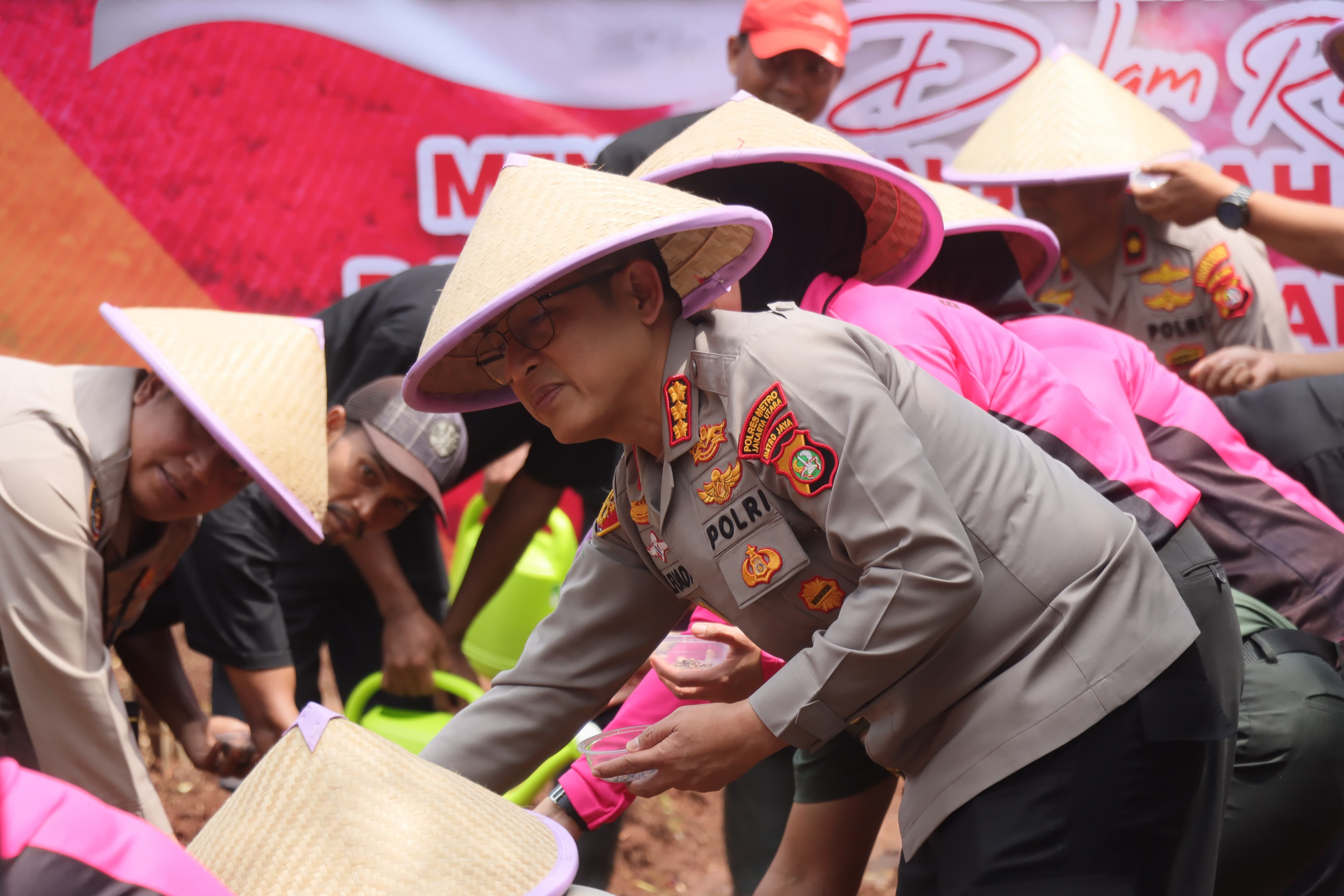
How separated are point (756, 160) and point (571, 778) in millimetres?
1033

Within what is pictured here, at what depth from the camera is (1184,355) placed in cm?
369

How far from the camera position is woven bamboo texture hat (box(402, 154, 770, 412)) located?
61.9 inches

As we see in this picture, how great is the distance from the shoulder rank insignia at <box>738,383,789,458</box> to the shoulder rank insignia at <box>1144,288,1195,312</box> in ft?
8.01

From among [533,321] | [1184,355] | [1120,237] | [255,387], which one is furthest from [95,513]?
[1184,355]

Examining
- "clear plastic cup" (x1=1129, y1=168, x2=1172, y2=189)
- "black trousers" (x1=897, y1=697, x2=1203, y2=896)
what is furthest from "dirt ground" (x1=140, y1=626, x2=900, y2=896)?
"black trousers" (x1=897, y1=697, x2=1203, y2=896)

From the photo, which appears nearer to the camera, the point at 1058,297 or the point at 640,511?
the point at 640,511

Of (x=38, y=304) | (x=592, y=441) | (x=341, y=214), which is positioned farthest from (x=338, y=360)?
(x=38, y=304)

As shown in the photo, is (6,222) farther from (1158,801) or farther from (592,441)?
(1158,801)

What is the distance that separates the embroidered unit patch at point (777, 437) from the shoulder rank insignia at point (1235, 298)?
2.48m

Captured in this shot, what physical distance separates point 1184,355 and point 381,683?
2.35m

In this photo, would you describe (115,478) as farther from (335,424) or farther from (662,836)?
(662,836)

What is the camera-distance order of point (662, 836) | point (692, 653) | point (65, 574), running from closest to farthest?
point (692, 653)
point (65, 574)
point (662, 836)

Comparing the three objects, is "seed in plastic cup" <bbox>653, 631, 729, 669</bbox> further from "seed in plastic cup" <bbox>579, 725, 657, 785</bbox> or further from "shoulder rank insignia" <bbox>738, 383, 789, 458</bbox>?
"shoulder rank insignia" <bbox>738, 383, 789, 458</bbox>

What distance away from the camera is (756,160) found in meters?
2.01
